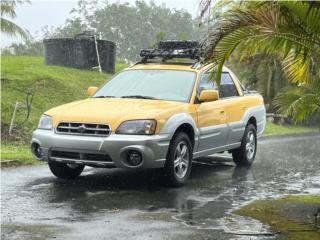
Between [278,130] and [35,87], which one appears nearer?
[35,87]

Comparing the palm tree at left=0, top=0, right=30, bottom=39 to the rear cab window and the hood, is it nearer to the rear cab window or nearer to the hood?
the rear cab window

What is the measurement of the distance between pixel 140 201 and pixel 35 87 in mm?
10827

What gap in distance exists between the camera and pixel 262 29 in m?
6.62

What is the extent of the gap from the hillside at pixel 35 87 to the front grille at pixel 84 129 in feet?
18.8

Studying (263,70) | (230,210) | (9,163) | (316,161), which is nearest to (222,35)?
(230,210)

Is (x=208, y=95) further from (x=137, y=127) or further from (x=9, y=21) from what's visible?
(x=9, y=21)

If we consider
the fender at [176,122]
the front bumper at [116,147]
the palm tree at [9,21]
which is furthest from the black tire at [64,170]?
the palm tree at [9,21]

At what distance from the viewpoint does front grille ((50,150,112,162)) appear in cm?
814

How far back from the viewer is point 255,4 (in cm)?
664

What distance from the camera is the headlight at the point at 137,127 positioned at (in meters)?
8.16

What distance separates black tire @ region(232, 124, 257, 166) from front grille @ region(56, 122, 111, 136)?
3.68 meters

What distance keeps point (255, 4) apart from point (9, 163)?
5884 millimetres

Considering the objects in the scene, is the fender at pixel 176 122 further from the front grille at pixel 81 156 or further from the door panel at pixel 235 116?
the door panel at pixel 235 116

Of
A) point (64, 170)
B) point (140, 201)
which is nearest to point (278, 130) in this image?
point (64, 170)
